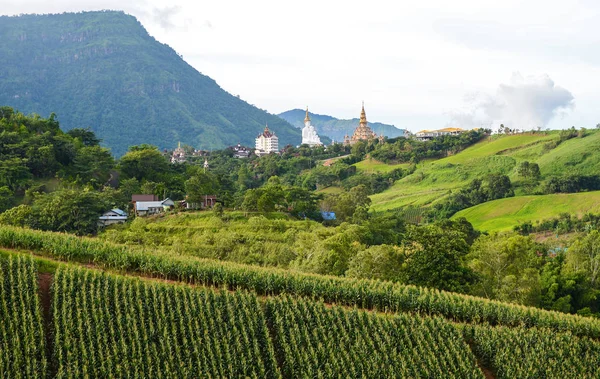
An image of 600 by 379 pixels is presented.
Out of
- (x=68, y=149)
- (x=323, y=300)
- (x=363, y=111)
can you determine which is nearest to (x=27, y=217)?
(x=68, y=149)

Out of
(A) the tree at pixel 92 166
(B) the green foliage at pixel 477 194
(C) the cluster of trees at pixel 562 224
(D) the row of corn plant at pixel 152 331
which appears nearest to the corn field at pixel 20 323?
(D) the row of corn plant at pixel 152 331

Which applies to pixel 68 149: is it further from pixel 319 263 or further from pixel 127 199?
pixel 319 263

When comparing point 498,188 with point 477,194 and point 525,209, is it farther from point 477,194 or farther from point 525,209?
point 525,209

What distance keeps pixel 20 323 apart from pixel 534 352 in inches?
735

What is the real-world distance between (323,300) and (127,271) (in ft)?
27.8

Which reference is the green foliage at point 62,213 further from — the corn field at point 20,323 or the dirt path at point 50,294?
the corn field at point 20,323

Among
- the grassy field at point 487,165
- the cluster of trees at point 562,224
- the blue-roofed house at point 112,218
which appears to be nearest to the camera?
the blue-roofed house at point 112,218

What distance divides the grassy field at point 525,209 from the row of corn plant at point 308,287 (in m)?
33.5

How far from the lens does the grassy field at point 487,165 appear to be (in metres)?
74.8

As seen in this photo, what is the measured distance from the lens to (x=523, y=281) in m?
30.9

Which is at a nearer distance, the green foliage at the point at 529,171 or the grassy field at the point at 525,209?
the grassy field at the point at 525,209

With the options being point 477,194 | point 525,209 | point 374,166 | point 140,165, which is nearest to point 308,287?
point 140,165

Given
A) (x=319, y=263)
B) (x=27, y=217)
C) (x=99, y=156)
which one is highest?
(x=99, y=156)

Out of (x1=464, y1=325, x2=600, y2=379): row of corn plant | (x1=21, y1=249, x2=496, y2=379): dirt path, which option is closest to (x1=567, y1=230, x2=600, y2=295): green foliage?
(x1=464, y1=325, x2=600, y2=379): row of corn plant
